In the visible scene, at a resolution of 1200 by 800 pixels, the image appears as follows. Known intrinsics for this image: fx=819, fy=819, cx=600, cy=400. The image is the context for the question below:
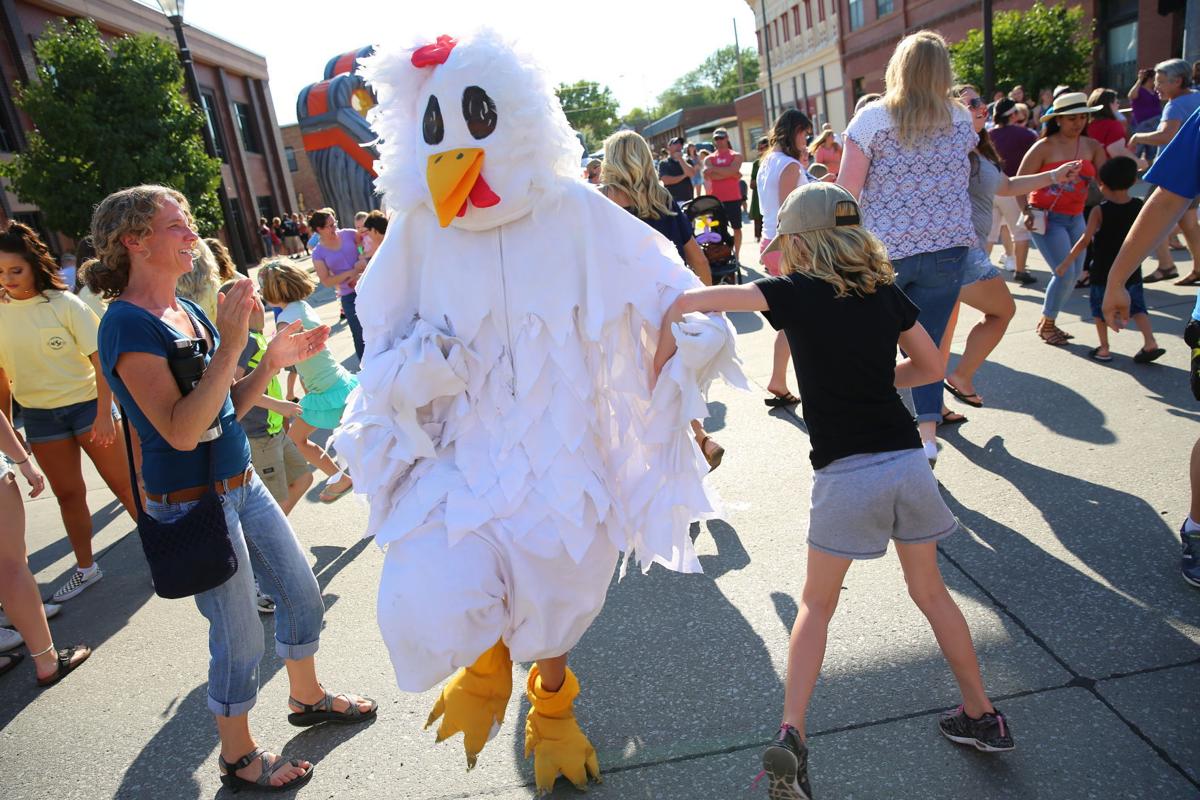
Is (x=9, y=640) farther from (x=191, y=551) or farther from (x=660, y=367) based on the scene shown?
(x=660, y=367)

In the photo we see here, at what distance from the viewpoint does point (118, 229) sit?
2.38 meters

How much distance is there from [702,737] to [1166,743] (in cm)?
125

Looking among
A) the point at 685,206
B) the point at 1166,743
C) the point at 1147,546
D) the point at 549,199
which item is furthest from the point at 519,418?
the point at 685,206

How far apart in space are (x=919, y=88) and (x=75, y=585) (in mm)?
4854

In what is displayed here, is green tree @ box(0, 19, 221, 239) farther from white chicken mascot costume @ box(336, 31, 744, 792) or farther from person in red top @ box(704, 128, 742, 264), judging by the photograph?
white chicken mascot costume @ box(336, 31, 744, 792)

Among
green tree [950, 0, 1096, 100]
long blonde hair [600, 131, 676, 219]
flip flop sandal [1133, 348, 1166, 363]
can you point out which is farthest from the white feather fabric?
green tree [950, 0, 1096, 100]

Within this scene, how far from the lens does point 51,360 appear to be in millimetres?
4062

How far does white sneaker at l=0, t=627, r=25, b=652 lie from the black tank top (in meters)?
6.45

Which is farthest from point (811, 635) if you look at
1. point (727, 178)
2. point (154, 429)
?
point (727, 178)

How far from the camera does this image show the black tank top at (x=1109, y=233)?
17.8 ft

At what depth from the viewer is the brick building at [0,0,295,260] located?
18.2m

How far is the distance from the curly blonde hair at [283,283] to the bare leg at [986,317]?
3.79 metres

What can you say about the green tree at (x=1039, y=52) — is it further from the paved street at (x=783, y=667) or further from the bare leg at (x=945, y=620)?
the bare leg at (x=945, y=620)

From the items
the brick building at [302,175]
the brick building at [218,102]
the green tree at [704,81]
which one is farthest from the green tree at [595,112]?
the brick building at [218,102]
